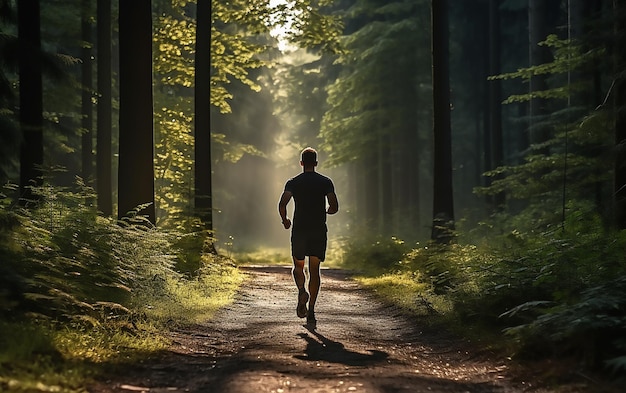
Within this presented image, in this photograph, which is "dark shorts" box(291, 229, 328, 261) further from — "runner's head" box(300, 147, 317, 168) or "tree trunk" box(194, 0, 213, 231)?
"tree trunk" box(194, 0, 213, 231)

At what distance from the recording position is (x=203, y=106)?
19.4m

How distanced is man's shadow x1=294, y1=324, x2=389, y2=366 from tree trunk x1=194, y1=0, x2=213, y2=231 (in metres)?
11.2

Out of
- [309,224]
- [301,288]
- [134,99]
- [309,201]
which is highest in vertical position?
[134,99]

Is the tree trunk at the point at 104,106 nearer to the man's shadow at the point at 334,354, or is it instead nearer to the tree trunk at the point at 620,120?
the man's shadow at the point at 334,354

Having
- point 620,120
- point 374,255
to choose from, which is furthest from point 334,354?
point 374,255

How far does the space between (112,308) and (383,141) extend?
25.2 meters

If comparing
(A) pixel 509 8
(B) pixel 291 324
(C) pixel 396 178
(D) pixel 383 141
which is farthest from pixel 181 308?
(C) pixel 396 178

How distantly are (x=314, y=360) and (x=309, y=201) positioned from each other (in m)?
3.52

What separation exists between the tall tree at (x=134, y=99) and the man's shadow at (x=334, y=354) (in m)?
5.55

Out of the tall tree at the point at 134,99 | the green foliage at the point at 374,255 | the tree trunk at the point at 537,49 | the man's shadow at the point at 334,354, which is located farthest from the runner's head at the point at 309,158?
the tree trunk at the point at 537,49

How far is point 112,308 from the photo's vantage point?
8297 mm

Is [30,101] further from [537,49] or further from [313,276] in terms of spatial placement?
[537,49]

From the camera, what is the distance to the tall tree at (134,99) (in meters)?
12.7

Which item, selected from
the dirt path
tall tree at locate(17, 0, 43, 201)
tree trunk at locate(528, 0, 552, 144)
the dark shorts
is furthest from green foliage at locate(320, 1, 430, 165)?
the dark shorts
